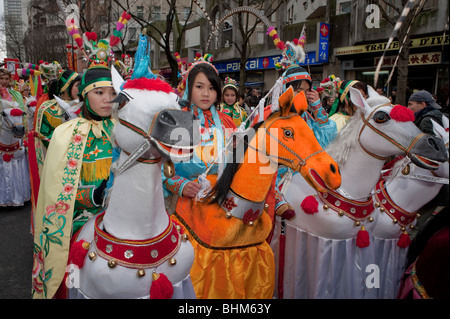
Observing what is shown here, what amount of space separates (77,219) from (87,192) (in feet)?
0.82

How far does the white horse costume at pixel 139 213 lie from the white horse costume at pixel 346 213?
1489 millimetres

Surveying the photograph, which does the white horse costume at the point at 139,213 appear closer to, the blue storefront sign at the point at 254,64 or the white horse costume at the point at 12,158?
the white horse costume at the point at 12,158

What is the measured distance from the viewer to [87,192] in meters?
2.53

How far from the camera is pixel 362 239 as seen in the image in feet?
9.62

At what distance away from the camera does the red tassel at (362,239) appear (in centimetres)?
293

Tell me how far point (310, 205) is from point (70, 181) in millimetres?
1879

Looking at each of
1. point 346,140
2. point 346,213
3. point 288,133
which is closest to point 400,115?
point 346,140

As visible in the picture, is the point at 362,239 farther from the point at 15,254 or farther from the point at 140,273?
the point at 15,254

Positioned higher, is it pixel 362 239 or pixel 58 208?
pixel 58 208

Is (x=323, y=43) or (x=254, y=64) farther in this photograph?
(x=254, y=64)

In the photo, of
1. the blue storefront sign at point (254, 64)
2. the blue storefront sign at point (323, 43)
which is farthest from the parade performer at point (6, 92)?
the blue storefront sign at point (254, 64)

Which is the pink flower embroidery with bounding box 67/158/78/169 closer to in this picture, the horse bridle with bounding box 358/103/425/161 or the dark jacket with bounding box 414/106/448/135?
the horse bridle with bounding box 358/103/425/161
